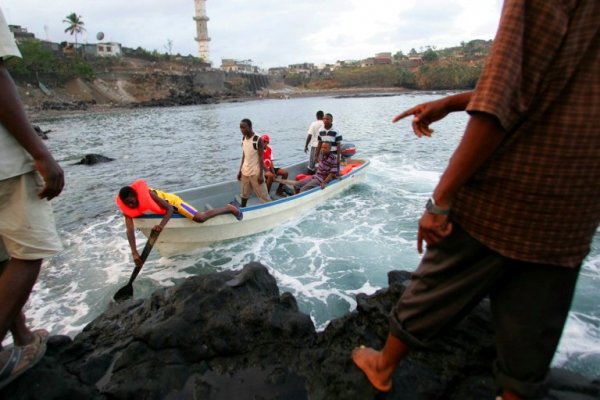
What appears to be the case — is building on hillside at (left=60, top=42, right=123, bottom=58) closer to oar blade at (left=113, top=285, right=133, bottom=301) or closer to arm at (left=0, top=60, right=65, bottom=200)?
oar blade at (left=113, top=285, right=133, bottom=301)

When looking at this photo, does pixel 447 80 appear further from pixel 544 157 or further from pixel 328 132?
pixel 544 157

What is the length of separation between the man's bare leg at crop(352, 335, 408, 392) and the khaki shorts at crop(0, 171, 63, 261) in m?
2.06

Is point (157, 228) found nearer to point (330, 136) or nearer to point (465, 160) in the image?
point (330, 136)

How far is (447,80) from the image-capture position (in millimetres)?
106312

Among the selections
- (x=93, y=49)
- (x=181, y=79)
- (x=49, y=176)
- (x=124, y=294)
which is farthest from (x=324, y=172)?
(x=93, y=49)

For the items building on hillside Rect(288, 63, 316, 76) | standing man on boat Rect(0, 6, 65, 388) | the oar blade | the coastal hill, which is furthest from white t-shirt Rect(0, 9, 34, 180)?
building on hillside Rect(288, 63, 316, 76)

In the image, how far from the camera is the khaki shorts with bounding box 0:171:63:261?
2.15 meters

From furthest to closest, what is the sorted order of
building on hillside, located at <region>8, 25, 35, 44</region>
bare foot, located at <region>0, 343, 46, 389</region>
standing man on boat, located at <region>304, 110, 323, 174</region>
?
1. building on hillside, located at <region>8, 25, 35, 44</region>
2. standing man on boat, located at <region>304, 110, 323, 174</region>
3. bare foot, located at <region>0, 343, 46, 389</region>

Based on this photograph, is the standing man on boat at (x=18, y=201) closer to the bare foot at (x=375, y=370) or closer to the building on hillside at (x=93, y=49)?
the bare foot at (x=375, y=370)

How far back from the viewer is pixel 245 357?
2.97 meters

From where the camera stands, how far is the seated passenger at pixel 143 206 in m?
5.72

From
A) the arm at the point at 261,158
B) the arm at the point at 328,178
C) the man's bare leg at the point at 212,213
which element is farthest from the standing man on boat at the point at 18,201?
the arm at the point at 328,178

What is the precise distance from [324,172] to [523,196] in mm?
8226

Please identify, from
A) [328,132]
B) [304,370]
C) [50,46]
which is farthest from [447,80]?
[304,370]
